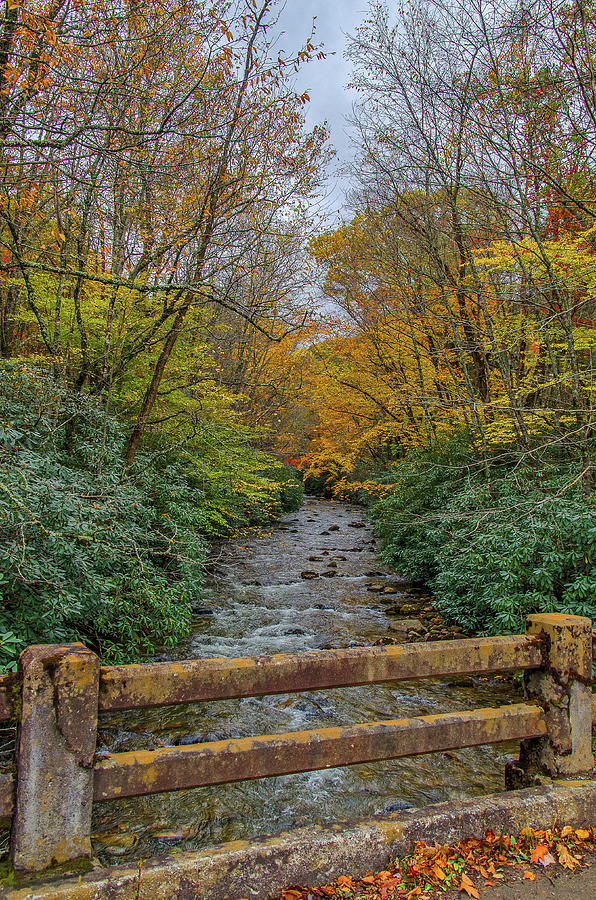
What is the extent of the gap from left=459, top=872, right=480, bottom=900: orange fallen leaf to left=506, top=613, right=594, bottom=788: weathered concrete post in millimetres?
868

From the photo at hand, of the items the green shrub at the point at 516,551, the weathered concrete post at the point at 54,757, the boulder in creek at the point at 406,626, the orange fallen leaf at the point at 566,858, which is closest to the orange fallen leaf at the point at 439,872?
the orange fallen leaf at the point at 566,858

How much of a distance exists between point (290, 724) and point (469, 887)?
148 inches

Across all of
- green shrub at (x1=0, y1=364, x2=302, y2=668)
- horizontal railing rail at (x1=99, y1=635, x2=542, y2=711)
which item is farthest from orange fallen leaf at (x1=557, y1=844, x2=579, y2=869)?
green shrub at (x1=0, y1=364, x2=302, y2=668)

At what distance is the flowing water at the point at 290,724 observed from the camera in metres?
4.28

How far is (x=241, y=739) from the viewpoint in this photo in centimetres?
249

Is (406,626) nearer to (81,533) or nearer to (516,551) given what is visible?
(516,551)

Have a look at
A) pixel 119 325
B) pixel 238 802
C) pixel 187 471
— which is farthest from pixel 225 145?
pixel 238 802

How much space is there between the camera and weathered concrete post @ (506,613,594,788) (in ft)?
9.82

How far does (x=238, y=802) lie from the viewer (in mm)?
4586

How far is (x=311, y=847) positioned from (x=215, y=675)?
35.4 inches

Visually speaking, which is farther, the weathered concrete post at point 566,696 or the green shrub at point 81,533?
the green shrub at point 81,533

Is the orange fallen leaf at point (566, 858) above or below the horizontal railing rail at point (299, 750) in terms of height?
below

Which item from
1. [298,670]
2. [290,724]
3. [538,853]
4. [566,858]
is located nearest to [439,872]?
[538,853]

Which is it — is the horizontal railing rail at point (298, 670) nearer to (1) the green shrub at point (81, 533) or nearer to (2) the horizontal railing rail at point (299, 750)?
(2) the horizontal railing rail at point (299, 750)
